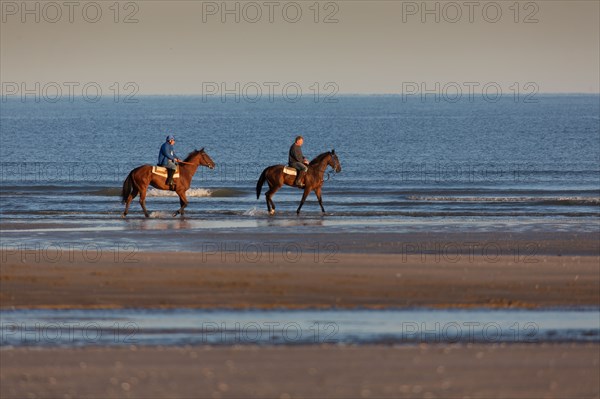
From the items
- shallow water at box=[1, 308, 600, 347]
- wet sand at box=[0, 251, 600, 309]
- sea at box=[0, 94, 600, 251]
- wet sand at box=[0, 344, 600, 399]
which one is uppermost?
sea at box=[0, 94, 600, 251]

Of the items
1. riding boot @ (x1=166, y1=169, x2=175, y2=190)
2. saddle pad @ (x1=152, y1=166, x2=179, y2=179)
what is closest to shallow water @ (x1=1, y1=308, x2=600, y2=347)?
saddle pad @ (x1=152, y1=166, x2=179, y2=179)

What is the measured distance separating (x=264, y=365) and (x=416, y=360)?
1.53m

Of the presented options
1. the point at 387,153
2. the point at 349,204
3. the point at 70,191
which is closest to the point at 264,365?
the point at 349,204

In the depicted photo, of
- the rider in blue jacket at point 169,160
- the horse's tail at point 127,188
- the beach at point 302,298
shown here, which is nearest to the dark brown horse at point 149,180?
the horse's tail at point 127,188

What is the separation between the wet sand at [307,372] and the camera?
1052cm

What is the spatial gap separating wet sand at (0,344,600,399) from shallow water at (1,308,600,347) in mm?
425

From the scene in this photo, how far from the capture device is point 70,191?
118ft

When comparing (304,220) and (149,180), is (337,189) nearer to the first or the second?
(304,220)

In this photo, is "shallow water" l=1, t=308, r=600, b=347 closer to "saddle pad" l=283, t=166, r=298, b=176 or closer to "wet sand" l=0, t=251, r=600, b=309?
"wet sand" l=0, t=251, r=600, b=309

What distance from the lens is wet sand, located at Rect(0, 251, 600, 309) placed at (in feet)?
48.7

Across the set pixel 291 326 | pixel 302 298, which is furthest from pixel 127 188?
pixel 291 326

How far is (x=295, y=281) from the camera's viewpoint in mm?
16203

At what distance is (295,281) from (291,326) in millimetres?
2992

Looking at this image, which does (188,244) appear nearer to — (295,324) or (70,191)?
(295,324)
